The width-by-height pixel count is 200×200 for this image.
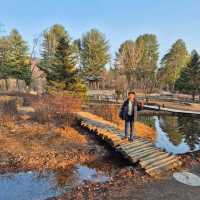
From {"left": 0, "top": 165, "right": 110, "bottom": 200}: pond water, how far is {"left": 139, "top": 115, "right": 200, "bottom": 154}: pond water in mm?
4591

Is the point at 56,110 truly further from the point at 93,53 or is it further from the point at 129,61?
the point at 93,53

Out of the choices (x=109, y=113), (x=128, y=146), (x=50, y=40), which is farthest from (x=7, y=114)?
(x=50, y=40)

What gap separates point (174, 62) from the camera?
155ft

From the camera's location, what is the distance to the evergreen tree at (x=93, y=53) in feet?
136

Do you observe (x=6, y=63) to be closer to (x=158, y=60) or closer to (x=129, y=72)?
(x=129, y=72)

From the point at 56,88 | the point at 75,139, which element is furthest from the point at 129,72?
the point at 75,139

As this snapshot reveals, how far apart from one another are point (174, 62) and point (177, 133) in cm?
3740

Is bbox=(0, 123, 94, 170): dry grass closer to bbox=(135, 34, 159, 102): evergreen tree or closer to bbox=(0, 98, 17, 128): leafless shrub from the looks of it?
bbox=(0, 98, 17, 128): leafless shrub

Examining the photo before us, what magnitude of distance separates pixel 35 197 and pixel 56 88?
1341 centimetres

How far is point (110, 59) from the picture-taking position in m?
Answer: 45.4

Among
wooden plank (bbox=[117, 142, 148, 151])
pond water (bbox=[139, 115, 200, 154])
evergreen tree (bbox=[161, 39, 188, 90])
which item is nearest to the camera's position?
wooden plank (bbox=[117, 142, 148, 151])

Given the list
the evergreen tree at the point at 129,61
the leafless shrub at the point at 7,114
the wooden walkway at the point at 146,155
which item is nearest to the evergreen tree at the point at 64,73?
the leafless shrub at the point at 7,114

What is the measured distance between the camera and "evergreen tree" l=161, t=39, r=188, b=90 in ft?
151

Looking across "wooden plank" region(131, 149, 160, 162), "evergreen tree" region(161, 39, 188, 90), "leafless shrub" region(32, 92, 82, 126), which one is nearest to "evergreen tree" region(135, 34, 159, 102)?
"evergreen tree" region(161, 39, 188, 90)
